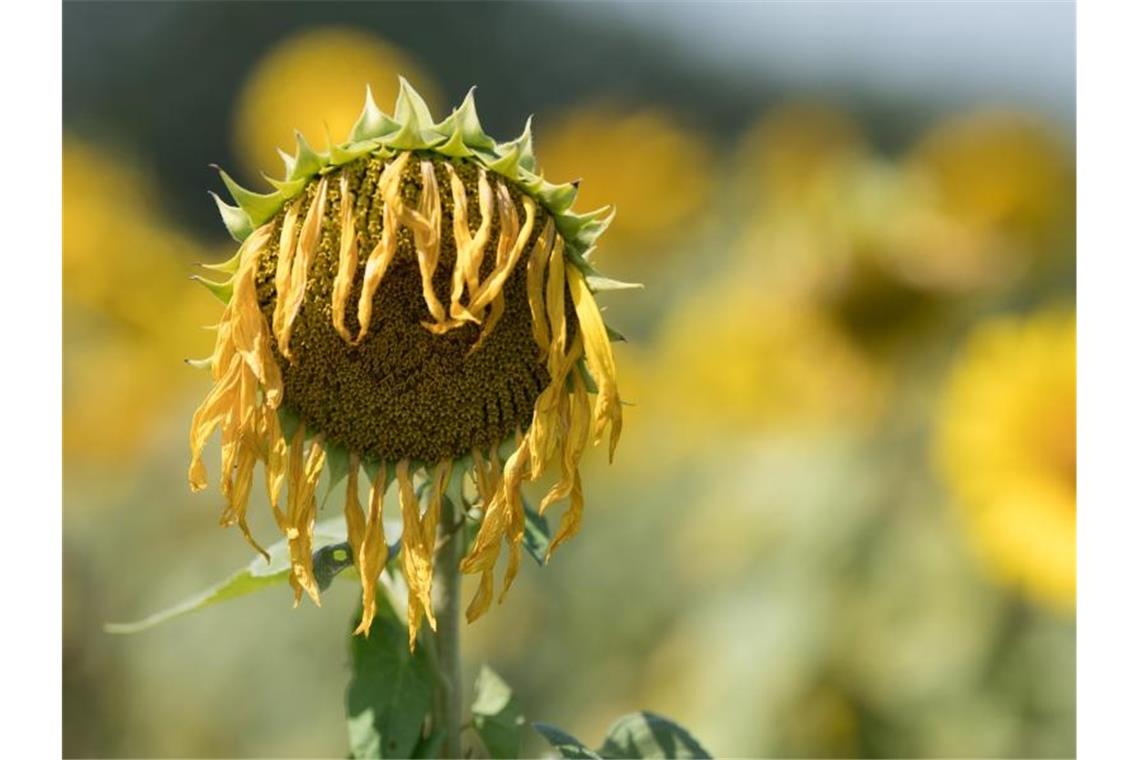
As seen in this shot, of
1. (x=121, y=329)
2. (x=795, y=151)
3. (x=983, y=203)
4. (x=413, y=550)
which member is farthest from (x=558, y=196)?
(x=795, y=151)

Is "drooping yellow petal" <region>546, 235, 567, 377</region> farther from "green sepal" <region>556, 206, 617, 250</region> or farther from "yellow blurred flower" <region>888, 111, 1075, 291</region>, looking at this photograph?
"yellow blurred flower" <region>888, 111, 1075, 291</region>

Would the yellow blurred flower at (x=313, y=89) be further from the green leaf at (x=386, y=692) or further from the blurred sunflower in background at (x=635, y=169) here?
the green leaf at (x=386, y=692)

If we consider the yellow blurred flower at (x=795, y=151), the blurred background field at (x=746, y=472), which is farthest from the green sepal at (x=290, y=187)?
the yellow blurred flower at (x=795, y=151)

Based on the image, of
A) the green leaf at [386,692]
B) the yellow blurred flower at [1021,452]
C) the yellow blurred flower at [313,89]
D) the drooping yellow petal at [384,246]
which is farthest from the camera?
the yellow blurred flower at [313,89]

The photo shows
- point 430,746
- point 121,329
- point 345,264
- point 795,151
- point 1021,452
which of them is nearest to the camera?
point 345,264

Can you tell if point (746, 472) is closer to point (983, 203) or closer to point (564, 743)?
A: point (983, 203)

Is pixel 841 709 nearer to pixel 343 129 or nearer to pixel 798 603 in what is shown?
pixel 798 603
